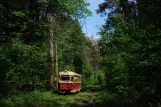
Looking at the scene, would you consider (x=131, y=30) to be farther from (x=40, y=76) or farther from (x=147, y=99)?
(x=40, y=76)

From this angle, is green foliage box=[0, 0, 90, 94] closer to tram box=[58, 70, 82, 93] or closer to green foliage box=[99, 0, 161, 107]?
tram box=[58, 70, 82, 93]

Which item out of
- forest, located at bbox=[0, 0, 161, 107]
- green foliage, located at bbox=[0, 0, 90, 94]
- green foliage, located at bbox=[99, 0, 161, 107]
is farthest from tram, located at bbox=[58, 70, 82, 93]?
green foliage, located at bbox=[99, 0, 161, 107]

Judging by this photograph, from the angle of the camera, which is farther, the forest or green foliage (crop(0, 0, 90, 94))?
green foliage (crop(0, 0, 90, 94))

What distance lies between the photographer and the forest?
17.0 meters

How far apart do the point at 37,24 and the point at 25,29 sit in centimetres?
117

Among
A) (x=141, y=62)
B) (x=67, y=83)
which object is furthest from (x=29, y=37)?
(x=141, y=62)

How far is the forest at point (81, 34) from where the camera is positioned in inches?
669

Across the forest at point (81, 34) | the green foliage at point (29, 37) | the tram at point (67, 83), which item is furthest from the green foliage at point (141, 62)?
the tram at point (67, 83)

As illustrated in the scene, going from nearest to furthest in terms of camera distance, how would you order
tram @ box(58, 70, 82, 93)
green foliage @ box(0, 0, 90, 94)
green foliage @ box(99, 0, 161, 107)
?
1. green foliage @ box(99, 0, 161, 107)
2. green foliage @ box(0, 0, 90, 94)
3. tram @ box(58, 70, 82, 93)

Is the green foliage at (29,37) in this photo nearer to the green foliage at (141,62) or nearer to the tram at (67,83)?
the tram at (67,83)

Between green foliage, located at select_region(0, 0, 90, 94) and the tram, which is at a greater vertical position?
green foliage, located at select_region(0, 0, 90, 94)

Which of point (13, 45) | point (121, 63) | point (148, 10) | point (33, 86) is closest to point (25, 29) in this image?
point (13, 45)

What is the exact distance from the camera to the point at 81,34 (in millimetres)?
38969

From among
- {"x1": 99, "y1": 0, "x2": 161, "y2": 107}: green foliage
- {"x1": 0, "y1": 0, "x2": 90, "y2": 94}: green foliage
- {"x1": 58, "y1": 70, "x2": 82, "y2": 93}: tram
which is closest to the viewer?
{"x1": 99, "y1": 0, "x2": 161, "y2": 107}: green foliage
